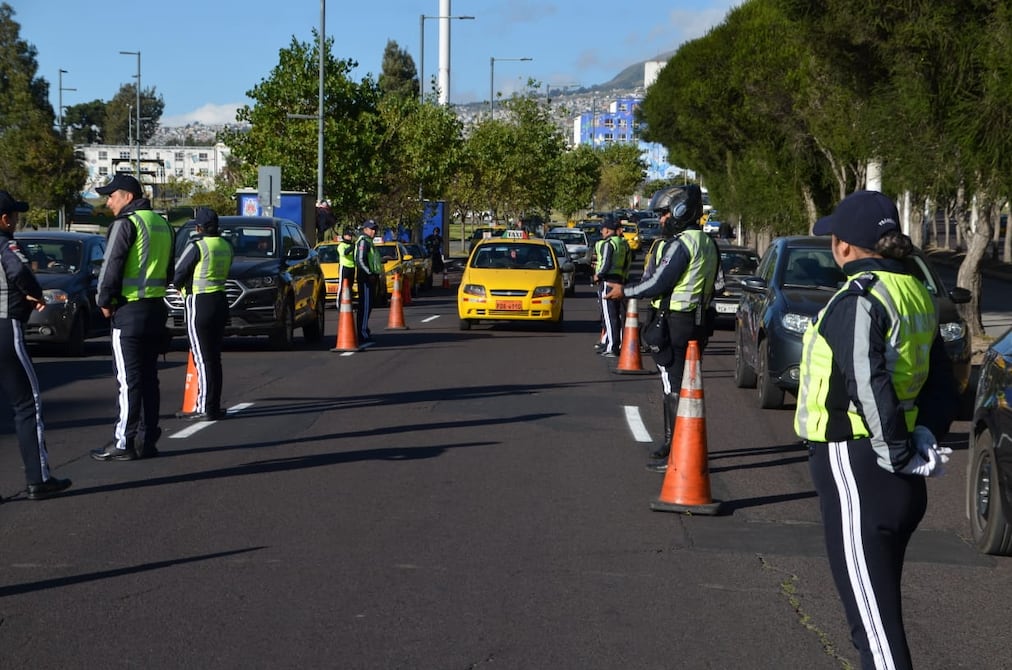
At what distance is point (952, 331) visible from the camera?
13109 millimetres

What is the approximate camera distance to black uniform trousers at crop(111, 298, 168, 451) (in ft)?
33.1

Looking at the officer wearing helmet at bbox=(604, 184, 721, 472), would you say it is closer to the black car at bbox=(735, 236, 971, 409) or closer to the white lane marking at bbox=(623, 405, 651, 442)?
the white lane marking at bbox=(623, 405, 651, 442)

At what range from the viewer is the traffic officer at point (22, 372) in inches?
338

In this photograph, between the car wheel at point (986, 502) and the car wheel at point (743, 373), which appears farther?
the car wheel at point (743, 373)

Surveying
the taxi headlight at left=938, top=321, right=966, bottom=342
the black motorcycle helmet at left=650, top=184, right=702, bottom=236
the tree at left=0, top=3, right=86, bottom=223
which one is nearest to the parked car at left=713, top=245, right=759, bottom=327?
the taxi headlight at left=938, top=321, right=966, bottom=342

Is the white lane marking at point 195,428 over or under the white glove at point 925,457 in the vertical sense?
under

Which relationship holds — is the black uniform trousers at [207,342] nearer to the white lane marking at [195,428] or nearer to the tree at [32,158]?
the white lane marking at [195,428]

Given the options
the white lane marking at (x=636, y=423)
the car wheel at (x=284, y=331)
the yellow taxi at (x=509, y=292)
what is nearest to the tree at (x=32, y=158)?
the yellow taxi at (x=509, y=292)

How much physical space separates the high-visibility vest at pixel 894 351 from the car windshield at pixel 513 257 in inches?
778

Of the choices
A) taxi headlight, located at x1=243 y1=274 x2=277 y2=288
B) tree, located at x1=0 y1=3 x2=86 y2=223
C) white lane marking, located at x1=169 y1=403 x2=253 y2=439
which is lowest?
white lane marking, located at x1=169 y1=403 x2=253 y2=439

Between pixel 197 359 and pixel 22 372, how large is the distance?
3.64 metres

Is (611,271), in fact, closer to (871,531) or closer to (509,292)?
(509,292)

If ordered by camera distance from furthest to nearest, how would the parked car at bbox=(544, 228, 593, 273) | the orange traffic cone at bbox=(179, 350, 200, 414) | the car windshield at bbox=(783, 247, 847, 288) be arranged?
the parked car at bbox=(544, 228, 593, 273)
the car windshield at bbox=(783, 247, 847, 288)
the orange traffic cone at bbox=(179, 350, 200, 414)

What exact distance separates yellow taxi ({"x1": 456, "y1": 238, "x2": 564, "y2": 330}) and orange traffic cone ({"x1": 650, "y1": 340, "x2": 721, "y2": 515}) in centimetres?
1461
